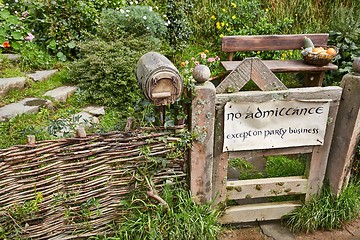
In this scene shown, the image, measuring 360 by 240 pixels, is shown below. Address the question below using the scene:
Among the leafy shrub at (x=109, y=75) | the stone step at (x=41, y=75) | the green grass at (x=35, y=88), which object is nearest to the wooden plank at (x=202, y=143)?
the leafy shrub at (x=109, y=75)

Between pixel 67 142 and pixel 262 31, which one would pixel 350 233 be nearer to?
pixel 67 142

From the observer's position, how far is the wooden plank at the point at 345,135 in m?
2.58

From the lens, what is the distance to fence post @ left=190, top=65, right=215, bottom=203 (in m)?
2.30

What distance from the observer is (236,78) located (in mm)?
2443

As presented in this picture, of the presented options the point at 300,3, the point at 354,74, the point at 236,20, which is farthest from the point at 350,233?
the point at 300,3

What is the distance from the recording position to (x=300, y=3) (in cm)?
700

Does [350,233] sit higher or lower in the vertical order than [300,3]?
lower

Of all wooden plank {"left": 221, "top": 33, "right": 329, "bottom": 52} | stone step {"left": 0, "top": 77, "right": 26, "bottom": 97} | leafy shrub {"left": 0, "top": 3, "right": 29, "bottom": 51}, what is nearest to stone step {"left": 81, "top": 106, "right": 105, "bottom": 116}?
stone step {"left": 0, "top": 77, "right": 26, "bottom": 97}

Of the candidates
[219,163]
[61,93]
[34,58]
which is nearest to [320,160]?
[219,163]

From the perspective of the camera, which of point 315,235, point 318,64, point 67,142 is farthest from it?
point 318,64

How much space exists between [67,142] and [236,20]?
493cm

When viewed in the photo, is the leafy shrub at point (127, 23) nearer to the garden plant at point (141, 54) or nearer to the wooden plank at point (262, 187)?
the garden plant at point (141, 54)

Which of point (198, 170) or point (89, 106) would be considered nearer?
point (198, 170)

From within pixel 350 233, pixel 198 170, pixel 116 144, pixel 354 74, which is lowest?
pixel 350 233
